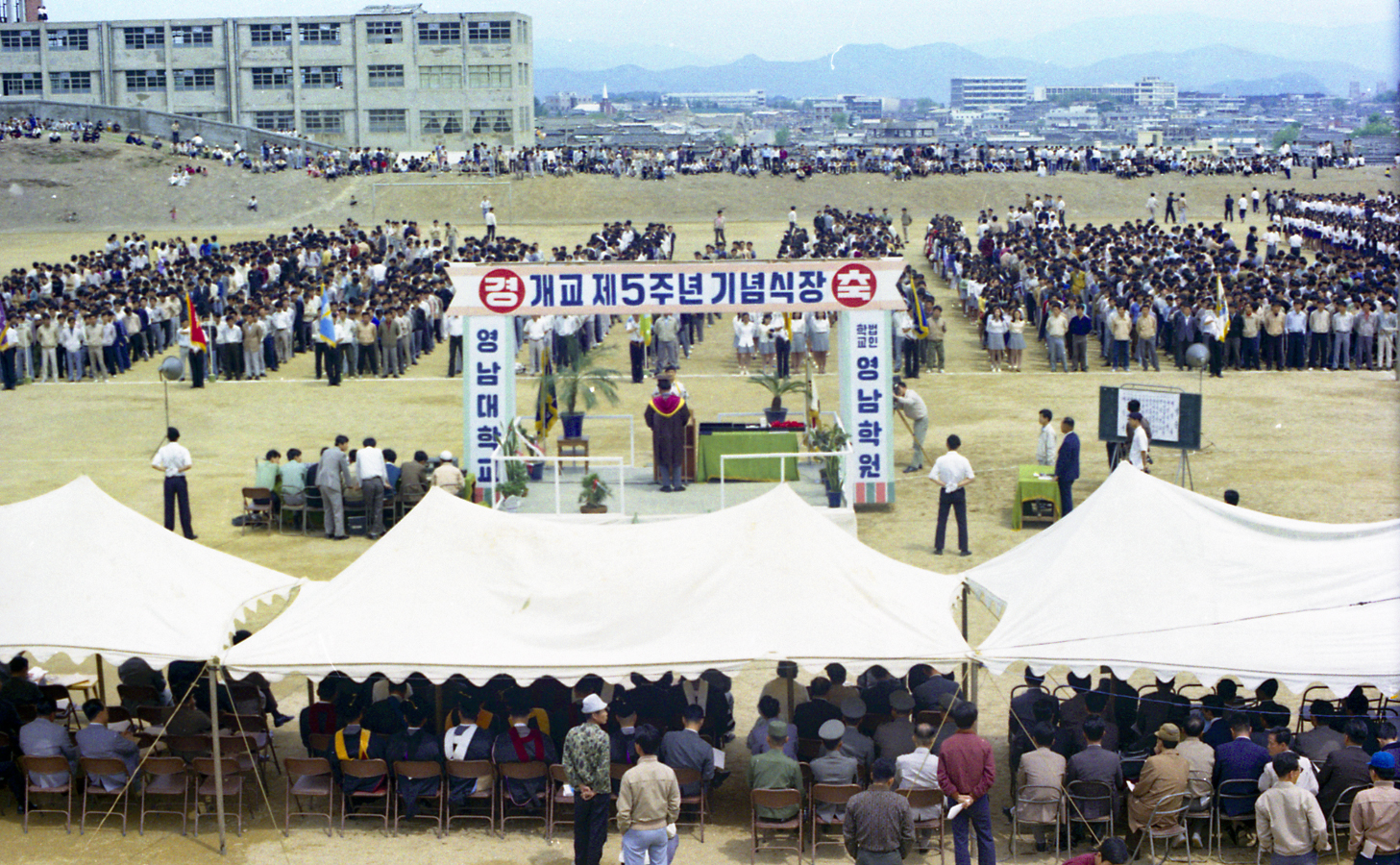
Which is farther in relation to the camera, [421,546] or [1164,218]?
[1164,218]

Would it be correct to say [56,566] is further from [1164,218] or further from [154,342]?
[1164,218]

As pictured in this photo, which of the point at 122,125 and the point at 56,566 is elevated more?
the point at 122,125

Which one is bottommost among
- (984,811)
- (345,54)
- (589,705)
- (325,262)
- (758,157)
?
(984,811)

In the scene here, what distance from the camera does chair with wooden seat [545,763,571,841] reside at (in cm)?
1016

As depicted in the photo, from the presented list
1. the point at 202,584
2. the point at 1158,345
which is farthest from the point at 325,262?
the point at 202,584

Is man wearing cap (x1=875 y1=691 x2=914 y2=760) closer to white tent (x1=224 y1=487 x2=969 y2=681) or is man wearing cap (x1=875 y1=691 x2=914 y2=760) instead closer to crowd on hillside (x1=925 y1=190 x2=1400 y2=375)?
white tent (x1=224 y1=487 x2=969 y2=681)

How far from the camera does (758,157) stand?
6291 centimetres

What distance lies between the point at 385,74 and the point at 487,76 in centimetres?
625

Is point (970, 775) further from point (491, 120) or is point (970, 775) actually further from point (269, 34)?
point (269, 34)

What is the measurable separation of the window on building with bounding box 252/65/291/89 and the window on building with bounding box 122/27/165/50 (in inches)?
258

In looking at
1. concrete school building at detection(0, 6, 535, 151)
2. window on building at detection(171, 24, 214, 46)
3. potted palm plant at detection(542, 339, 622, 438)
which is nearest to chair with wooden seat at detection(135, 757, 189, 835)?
potted palm plant at detection(542, 339, 622, 438)

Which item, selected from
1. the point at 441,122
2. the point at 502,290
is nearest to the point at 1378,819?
the point at 502,290

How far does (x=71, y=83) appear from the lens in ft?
299

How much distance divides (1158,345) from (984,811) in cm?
2301
